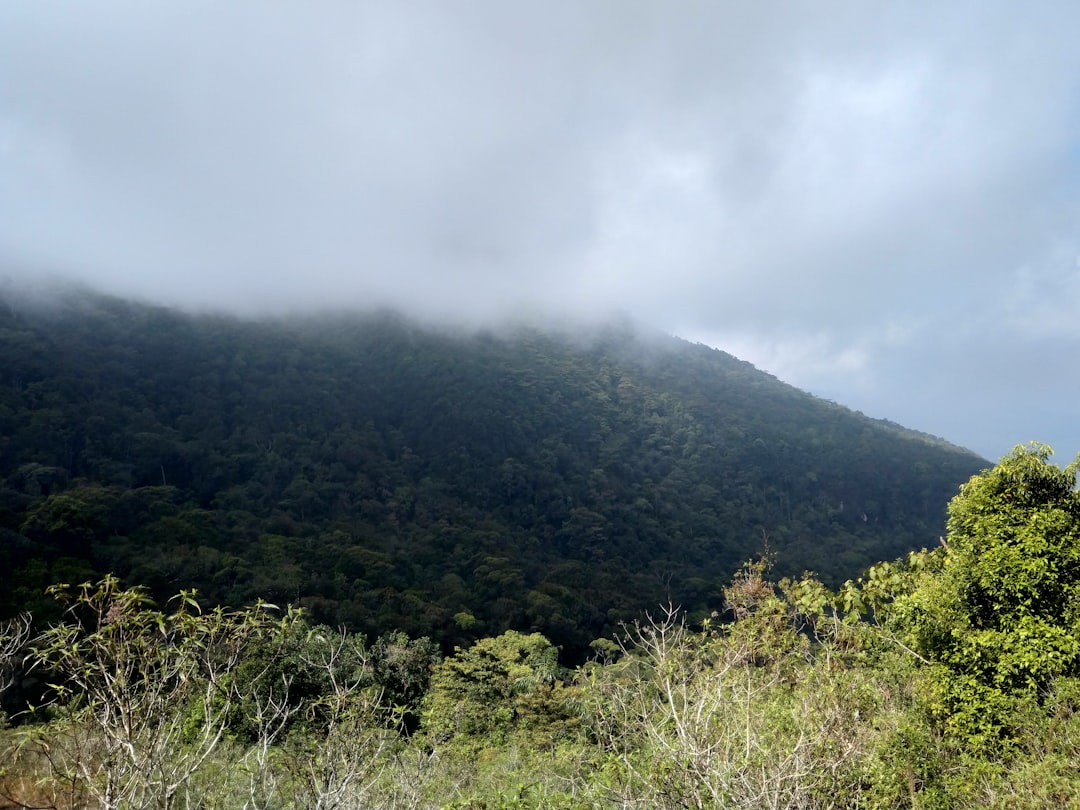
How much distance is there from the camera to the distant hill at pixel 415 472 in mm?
38531

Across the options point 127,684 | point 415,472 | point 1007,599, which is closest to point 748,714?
point 127,684

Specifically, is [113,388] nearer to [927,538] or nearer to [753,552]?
[753,552]

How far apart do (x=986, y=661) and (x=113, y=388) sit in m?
67.7

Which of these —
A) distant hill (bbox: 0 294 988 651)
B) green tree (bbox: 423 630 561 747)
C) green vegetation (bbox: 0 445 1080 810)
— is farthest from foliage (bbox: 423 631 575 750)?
distant hill (bbox: 0 294 988 651)

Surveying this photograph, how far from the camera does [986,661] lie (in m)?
7.25

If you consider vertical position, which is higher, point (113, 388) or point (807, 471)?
point (807, 471)

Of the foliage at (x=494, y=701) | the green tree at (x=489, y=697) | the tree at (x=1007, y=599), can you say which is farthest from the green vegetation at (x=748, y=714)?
the green tree at (x=489, y=697)

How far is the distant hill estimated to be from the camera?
3853cm

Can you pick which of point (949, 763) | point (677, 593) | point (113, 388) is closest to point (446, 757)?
point (949, 763)

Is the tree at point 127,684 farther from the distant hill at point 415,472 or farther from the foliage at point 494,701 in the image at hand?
the distant hill at point 415,472

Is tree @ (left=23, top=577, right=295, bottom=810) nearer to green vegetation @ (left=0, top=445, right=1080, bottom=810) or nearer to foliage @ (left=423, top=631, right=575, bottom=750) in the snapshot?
green vegetation @ (left=0, top=445, right=1080, bottom=810)

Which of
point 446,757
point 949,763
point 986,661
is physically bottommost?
point 446,757

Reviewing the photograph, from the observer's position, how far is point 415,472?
218 ft

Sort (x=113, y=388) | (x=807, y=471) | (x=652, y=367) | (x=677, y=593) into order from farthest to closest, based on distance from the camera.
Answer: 1. (x=652, y=367)
2. (x=807, y=471)
3. (x=113, y=388)
4. (x=677, y=593)
